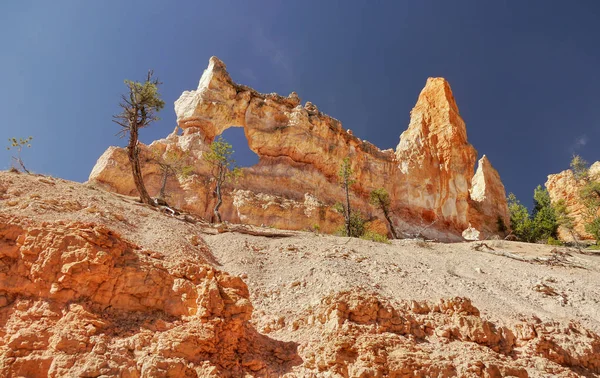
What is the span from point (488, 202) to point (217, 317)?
51.3m

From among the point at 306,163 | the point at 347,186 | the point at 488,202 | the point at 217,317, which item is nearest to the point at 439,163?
the point at 488,202

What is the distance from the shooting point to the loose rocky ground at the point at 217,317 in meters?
5.30

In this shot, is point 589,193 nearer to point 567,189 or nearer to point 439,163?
point 439,163

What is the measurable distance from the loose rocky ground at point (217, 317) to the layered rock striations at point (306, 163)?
1776 centimetres

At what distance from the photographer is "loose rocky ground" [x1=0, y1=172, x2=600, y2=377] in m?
5.30

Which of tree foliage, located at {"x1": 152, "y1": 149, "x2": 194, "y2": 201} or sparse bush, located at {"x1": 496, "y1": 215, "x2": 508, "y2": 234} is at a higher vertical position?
sparse bush, located at {"x1": 496, "y1": 215, "x2": 508, "y2": 234}

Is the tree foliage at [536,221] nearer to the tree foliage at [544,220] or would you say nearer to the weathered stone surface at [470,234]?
the tree foliage at [544,220]

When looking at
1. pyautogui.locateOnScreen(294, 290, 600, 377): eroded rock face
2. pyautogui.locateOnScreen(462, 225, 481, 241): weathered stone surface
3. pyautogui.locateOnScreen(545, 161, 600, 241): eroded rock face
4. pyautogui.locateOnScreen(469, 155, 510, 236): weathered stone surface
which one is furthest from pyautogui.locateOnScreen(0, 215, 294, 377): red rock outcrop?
pyautogui.locateOnScreen(545, 161, 600, 241): eroded rock face

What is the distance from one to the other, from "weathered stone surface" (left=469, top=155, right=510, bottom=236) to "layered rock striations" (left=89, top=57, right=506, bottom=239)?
1.31ft

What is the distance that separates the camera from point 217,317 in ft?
20.5

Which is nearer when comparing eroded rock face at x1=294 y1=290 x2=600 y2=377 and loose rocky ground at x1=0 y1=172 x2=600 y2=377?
loose rocky ground at x1=0 y1=172 x2=600 y2=377

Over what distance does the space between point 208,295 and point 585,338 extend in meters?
8.59

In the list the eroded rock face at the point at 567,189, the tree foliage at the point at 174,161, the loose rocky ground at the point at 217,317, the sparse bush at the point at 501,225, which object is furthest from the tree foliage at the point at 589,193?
the tree foliage at the point at 174,161

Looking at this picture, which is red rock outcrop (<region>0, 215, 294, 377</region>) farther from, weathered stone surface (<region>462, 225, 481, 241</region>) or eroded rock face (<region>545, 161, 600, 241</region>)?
eroded rock face (<region>545, 161, 600, 241</region>)
